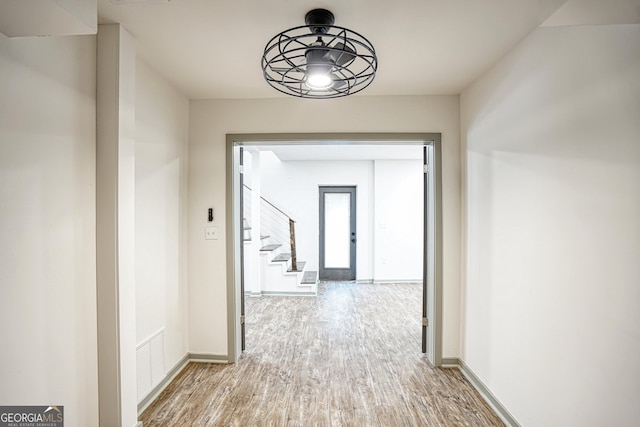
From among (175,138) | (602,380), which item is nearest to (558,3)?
(602,380)

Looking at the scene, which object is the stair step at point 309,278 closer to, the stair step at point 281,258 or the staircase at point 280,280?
the staircase at point 280,280

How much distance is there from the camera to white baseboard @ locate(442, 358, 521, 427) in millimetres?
1909

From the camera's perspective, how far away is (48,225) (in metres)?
1.38

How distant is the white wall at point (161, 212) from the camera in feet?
6.70

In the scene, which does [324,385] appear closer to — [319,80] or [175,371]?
[175,371]

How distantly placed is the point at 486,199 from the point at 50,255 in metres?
2.73

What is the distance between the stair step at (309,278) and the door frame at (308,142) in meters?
2.43

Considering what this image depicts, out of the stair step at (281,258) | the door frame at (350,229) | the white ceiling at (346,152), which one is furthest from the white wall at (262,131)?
the door frame at (350,229)

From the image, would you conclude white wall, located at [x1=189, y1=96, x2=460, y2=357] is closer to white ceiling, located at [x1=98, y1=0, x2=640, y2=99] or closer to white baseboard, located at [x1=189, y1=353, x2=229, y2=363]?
white baseboard, located at [x1=189, y1=353, x2=229, y2=363]

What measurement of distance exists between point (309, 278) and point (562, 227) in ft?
14.3

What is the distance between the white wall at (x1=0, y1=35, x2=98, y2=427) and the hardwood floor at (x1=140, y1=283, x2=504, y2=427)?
0.82 meters

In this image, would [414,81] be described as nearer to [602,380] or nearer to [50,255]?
[602,380]

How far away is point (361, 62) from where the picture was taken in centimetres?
205

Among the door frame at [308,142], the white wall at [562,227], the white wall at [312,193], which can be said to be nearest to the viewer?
the white wall at [562,227]
